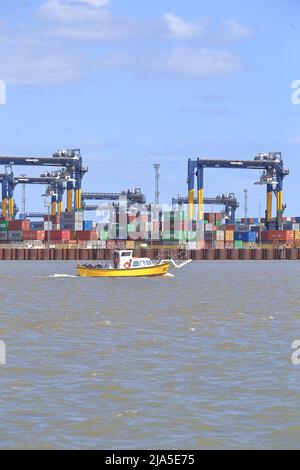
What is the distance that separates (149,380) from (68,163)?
131933 mm

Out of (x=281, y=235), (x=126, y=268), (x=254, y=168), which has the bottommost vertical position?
(x=126, y=268)

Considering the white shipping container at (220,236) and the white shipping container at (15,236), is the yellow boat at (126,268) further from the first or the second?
the white shipping container at (220,236)

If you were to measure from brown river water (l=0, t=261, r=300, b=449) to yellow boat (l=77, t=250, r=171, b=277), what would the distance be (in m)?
32.1

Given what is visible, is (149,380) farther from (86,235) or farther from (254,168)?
(86,235)

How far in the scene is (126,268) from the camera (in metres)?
73.9

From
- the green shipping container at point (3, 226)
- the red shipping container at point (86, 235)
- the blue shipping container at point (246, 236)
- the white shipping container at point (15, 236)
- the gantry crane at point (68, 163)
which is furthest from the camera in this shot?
the blue shipping container at point (246, 236)

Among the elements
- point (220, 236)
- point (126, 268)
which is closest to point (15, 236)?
Answer: point (220, 236)

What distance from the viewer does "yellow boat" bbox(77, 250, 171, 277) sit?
74.1m

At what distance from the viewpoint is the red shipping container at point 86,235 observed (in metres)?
168

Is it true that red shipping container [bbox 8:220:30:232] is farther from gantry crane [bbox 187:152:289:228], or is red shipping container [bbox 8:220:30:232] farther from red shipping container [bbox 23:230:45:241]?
gantry crane [bbox 187:152:289:228]

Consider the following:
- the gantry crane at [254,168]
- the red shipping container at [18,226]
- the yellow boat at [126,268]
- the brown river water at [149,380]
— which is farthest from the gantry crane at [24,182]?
the brown river water at [149,380]

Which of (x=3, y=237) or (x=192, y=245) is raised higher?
(x=3, y=237)

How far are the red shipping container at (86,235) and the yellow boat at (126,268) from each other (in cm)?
8924

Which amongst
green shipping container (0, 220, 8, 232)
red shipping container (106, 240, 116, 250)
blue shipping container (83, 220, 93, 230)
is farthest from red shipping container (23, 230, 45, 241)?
red shipping container (106, 240, 116, 250)
